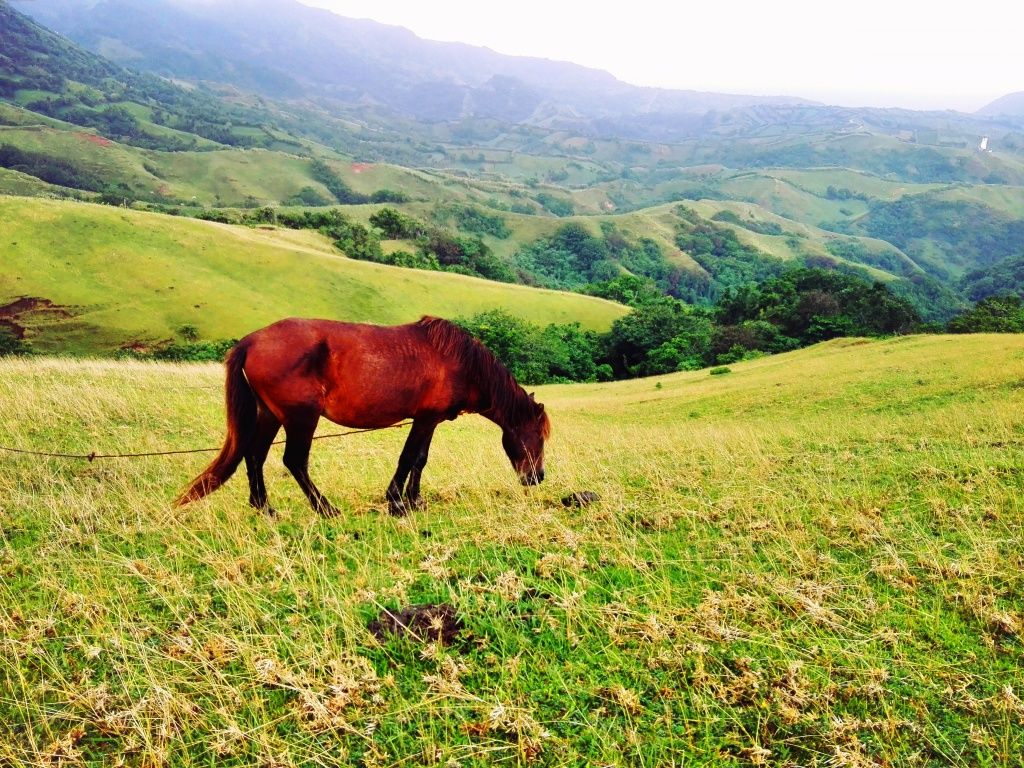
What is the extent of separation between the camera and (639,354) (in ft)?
178

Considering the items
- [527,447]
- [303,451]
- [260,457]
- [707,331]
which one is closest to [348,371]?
[303,451]

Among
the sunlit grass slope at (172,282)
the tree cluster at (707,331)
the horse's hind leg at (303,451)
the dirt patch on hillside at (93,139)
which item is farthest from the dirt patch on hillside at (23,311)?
the dirt patch on hillside at (93,139)

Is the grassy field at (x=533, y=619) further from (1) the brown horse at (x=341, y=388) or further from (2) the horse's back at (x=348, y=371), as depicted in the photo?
(2) the horse's back at (x=348, y=371)

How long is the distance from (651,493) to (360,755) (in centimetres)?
459

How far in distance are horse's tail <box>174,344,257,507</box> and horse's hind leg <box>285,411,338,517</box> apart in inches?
15.6

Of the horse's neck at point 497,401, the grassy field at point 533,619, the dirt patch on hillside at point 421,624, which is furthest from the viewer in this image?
the horse's neck at point 497,401

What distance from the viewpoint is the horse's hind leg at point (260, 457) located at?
19.3ft

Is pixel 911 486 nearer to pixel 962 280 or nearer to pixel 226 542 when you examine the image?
pixel 226 542

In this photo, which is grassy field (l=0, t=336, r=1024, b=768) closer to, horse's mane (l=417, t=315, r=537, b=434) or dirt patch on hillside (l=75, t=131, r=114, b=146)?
horse's mane (l=417, t=315, r=537, b=434)

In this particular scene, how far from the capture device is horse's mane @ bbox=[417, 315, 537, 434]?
6.34m

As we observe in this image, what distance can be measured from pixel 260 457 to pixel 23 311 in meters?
52.1

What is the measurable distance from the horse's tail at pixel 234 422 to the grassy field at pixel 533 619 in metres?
0.37

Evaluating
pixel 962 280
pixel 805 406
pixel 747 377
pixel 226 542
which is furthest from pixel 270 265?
pixel 962 280

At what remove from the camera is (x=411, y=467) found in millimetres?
6320
